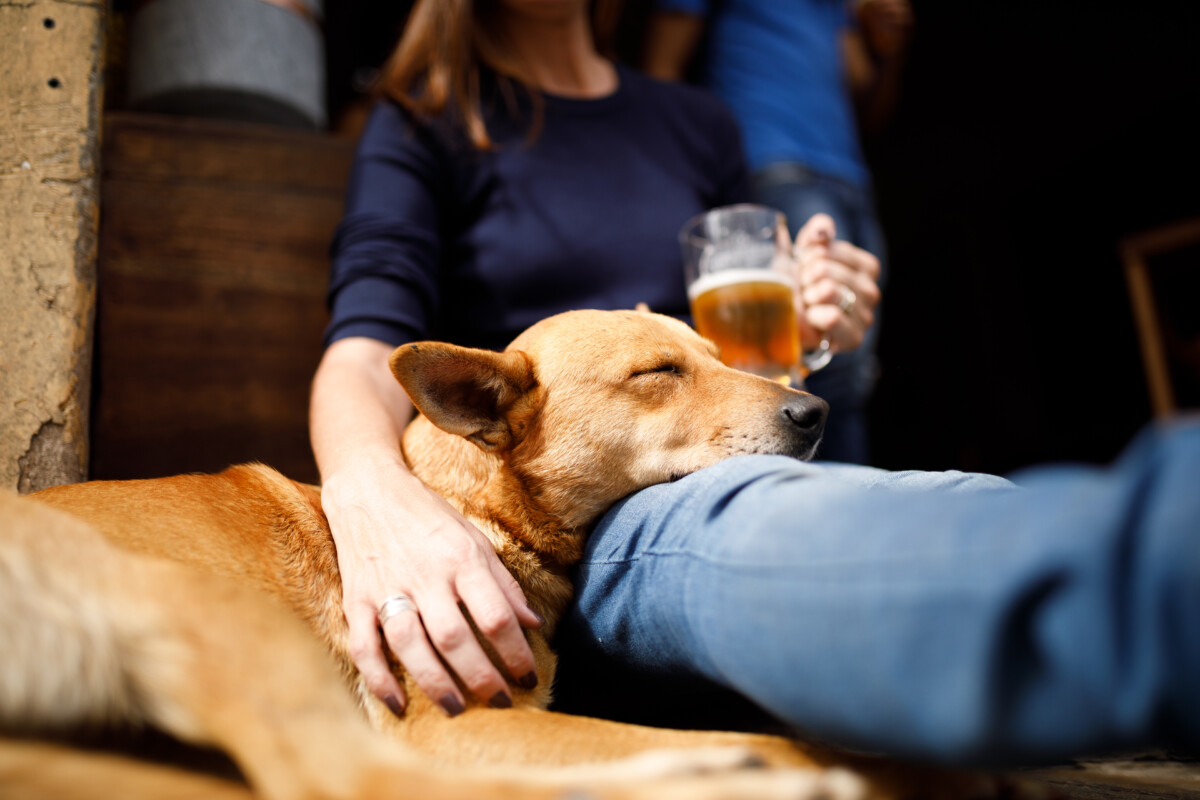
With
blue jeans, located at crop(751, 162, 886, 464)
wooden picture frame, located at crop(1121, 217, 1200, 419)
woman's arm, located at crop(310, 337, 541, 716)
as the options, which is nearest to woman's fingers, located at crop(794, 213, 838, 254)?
blue jeans, located at crop(751, 162, 886, 464)

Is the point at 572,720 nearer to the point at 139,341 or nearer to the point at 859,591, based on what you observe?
the point at 859,591

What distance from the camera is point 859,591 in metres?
0.75

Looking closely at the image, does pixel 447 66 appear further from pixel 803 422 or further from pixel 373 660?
pixel 373 660

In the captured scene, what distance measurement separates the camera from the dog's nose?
1.50 metres

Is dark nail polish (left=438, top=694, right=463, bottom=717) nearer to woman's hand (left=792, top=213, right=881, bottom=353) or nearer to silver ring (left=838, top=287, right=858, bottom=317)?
woman's hand (left=792, top=213, right=881, bottom=353)

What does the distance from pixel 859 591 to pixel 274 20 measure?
2.44 metres

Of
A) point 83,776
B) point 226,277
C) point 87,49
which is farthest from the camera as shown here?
point 226,277

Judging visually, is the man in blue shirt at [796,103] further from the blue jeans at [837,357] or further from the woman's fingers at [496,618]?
the woman's fingers at [496,618]

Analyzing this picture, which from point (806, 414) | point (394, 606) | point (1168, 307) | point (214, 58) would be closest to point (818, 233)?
point (806, 414)

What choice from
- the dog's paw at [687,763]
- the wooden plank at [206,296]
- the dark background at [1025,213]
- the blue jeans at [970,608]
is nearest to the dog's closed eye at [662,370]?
the blue jeans at [970,608]

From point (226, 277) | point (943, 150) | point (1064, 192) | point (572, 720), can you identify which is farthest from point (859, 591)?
point (1064, 192)

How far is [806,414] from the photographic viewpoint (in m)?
1.50

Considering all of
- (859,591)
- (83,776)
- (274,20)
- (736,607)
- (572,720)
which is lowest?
(572,720)

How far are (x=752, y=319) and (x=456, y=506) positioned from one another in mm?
828
